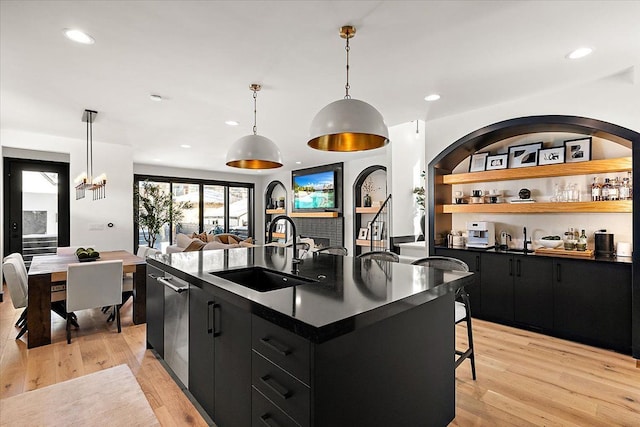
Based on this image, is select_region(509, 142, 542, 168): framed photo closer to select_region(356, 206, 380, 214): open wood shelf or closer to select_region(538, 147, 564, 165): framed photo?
select_region(538, 147, 564, 165): framed photo

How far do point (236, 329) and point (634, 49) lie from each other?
350 cm

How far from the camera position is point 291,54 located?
2.58 meters

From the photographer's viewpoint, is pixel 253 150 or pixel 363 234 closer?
pixel 253 150

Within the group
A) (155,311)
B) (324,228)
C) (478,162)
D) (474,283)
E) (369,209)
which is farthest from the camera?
(324,228)

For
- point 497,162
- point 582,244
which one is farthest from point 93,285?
point 582,244

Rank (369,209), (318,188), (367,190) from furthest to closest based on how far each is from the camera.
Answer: (318,188), (367,190), (369,209)

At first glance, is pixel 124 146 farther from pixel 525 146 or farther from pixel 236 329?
pixel 525 146

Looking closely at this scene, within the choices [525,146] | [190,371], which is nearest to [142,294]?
[190,371]

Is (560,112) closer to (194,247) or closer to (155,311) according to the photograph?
(155,311)

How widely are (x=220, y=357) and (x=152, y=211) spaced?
21.8 feet

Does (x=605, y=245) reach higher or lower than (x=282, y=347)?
higher

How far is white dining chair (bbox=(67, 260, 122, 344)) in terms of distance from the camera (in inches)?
128

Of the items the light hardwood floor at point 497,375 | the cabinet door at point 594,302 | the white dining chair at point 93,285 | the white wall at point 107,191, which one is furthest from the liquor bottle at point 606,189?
the white wall at point 107,191

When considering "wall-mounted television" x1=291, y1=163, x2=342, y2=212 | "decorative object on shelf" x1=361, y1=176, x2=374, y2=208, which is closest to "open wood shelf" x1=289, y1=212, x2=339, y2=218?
"wall-mounted television" x1=291, y1=163, x2=342, y2=212
